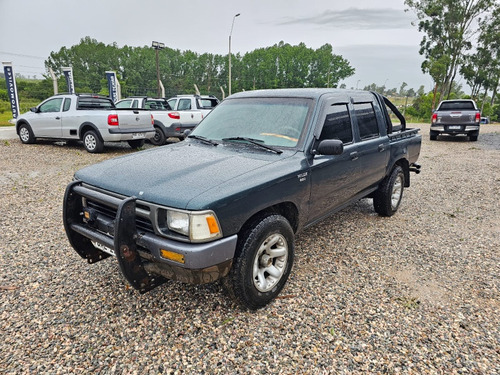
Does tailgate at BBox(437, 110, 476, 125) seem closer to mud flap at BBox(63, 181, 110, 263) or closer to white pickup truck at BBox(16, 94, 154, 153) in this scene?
white pickup truck at BBox(16, 94, 154, 153)

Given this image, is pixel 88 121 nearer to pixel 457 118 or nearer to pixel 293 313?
pixel 293 313

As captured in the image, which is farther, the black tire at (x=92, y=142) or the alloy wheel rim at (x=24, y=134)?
the alloy wheel rim at (x=24, y=134)

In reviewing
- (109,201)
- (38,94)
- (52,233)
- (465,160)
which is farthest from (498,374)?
(38,94)

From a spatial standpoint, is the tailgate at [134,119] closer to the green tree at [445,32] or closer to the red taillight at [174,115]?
the red taillight at [174,115]

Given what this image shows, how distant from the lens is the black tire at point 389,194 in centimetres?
489

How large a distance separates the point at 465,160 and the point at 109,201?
1132 cm

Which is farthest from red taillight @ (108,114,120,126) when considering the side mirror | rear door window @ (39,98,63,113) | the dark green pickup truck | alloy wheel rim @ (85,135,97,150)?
the side mirror

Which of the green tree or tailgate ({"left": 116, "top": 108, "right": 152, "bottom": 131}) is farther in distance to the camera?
the green tree

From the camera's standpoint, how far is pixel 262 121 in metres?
3.51

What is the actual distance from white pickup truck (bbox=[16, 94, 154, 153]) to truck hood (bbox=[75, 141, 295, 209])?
23.2 ft

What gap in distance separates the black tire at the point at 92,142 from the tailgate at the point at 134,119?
0.78m

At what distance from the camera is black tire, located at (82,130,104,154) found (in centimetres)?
978

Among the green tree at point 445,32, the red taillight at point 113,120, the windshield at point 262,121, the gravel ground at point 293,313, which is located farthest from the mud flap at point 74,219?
the green tree at point 445,32

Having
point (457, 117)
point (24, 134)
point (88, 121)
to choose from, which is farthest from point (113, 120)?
point (457, 117)
